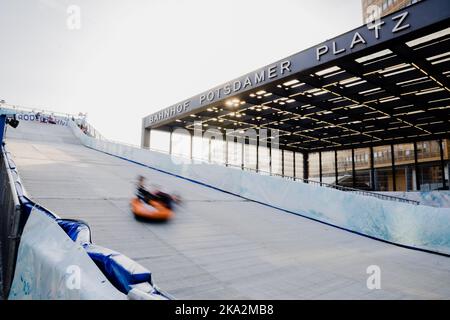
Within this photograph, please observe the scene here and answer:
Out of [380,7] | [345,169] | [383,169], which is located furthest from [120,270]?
[380,7]

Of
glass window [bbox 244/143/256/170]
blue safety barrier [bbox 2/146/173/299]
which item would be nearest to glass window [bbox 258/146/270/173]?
glass window [bbox 244/143/256/170]

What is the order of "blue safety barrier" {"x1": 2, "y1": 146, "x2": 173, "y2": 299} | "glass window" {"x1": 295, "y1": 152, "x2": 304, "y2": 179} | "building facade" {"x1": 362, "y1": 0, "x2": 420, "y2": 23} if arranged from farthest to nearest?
"building facade" {"x1": 362, "y1": 0, "x2": 420, "y2": 23}, "glass window" {"x1": 295, "y1": 152, "x2": 304, "y2": 179}, "blue safety barrier" {"x1": 2, "y1": 146, "x2": 173, "y2": 299}

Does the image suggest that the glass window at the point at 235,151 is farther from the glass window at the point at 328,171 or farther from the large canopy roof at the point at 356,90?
the glass window at the point at 328,171

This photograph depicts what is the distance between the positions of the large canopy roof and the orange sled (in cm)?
999

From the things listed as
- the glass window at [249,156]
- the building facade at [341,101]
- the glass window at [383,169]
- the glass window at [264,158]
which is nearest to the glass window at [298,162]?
the building facade at [341,101]

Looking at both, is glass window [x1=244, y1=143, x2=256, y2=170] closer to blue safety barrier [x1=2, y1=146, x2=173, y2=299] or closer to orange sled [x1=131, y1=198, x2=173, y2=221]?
orange sled [x1=131, y1=198, x2=173, y2=221]

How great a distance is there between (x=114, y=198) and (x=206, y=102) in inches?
495

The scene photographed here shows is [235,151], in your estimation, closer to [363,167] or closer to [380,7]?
[363,167]

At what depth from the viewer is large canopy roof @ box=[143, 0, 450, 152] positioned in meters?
11.5

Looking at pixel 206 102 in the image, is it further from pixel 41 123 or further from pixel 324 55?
pixel 41 123

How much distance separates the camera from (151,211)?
7.86 metres
